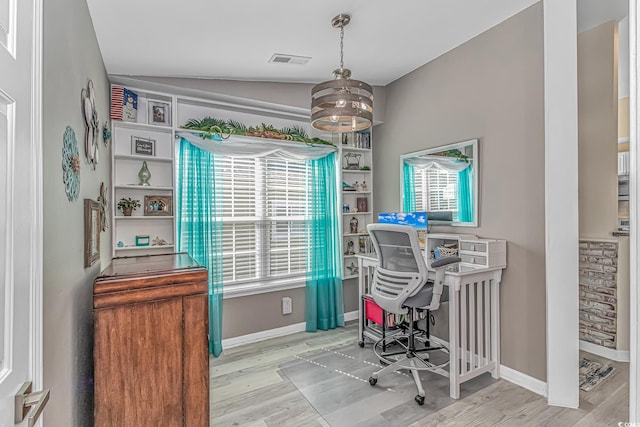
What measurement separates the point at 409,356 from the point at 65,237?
2.41m

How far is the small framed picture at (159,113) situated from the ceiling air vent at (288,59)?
1.08 m

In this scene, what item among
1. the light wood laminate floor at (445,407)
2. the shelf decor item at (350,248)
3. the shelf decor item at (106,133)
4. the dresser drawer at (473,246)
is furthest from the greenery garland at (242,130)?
the light wood laminate floor at (445,407)

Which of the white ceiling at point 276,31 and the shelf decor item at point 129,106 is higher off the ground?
the white ceiling at point 276,31

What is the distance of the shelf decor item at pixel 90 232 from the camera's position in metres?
1.60

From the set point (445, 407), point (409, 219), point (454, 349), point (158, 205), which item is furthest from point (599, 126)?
point (158, 205)

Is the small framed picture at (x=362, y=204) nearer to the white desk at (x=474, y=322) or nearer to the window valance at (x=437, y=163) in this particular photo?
the window valance at (x=437, y=163)

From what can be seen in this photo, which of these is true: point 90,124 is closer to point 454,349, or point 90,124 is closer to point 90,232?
point 90,232

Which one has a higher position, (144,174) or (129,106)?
(129,106)

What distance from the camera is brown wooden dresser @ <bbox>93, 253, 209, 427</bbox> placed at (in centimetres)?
134

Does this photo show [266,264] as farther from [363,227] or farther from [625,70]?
[625,70]

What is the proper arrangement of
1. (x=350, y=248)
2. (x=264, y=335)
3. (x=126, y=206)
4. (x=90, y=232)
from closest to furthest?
(x=90, y=232) → (x=126, y=206) → (x=264, y=335) → (x=350, y=248)

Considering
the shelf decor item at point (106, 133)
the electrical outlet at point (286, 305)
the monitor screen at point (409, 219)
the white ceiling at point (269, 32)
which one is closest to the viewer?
the white ceiling at point (269, 32)

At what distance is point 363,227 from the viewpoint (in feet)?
13.6

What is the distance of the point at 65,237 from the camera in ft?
4.10
